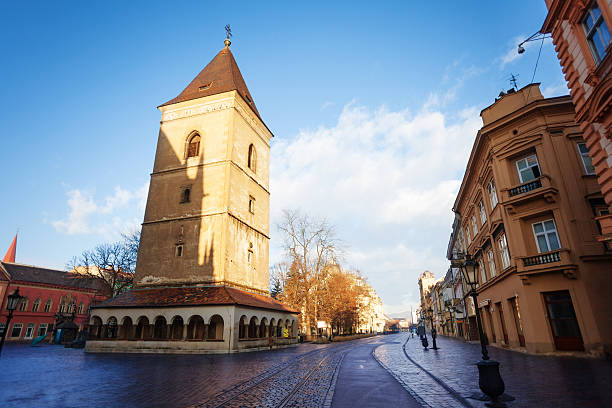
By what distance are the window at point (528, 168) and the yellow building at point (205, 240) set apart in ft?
64.3

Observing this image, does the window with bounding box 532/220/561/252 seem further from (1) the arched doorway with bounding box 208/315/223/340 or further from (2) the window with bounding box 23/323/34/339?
(2) the window with bounding box 23/323/34/339

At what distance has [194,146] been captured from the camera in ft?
108

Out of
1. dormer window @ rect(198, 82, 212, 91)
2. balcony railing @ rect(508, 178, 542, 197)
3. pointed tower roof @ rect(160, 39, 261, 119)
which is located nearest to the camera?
balcony railing @ rect(508, 178, 542, 197)

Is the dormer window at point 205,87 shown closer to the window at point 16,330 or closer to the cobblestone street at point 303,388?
the cobblestone street at point 303,388

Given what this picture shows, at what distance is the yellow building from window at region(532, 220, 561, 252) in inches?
740

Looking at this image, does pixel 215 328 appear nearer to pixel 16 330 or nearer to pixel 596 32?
pixel 596 32

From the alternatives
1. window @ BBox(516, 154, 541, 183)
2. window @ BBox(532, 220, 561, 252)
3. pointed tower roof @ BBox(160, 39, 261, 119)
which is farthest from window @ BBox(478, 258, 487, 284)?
pointed tower roof @ BBox(160, 39, 261, 119)

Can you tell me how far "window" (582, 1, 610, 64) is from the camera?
1019cm

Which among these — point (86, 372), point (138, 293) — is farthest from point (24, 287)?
point (86, 372)

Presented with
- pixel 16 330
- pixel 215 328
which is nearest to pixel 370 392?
pixel 215 328

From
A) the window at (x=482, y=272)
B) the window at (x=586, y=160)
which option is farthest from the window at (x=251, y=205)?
the window at (x=586, y=160)

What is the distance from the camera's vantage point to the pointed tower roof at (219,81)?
3466cm

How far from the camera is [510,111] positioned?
1991cm

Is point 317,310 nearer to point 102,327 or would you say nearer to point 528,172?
point 102,327
